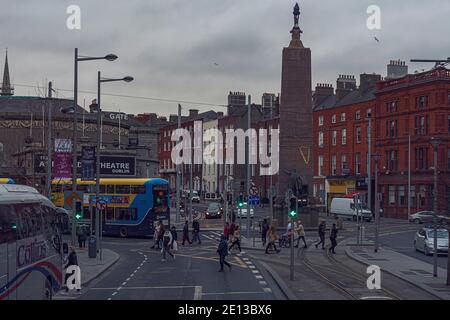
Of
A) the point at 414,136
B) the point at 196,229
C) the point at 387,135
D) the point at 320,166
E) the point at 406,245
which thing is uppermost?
the point at 387,135

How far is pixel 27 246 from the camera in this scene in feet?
61.1

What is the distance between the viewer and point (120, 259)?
38375mm

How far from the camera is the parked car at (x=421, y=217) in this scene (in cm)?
7138

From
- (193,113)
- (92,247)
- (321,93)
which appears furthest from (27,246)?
(193,113)

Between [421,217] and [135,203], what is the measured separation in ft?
110

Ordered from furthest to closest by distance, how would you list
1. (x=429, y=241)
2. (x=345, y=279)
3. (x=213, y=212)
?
1. (x=213, y=212)
2. (x=429, y=241)
3. (x=345, y=279)

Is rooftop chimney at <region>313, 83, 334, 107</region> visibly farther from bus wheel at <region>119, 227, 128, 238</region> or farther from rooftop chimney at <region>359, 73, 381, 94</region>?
bus wheel at <region>119, 227, 128, 238</region>

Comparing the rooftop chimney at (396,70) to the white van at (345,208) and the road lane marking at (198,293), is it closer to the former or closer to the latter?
the white van at (345,208)

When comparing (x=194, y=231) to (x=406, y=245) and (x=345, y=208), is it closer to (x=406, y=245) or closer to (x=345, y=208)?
(x=406, y=245)

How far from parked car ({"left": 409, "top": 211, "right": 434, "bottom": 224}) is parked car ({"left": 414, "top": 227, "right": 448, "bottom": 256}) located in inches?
1161

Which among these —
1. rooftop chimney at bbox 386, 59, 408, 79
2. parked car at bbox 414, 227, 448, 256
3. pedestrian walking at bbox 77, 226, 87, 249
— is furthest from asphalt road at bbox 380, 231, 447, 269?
rooftop chimney at bbox 386, 59, 408, 79

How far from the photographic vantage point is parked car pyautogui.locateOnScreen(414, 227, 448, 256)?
4031 cm

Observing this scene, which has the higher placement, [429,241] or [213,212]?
[429,241]
